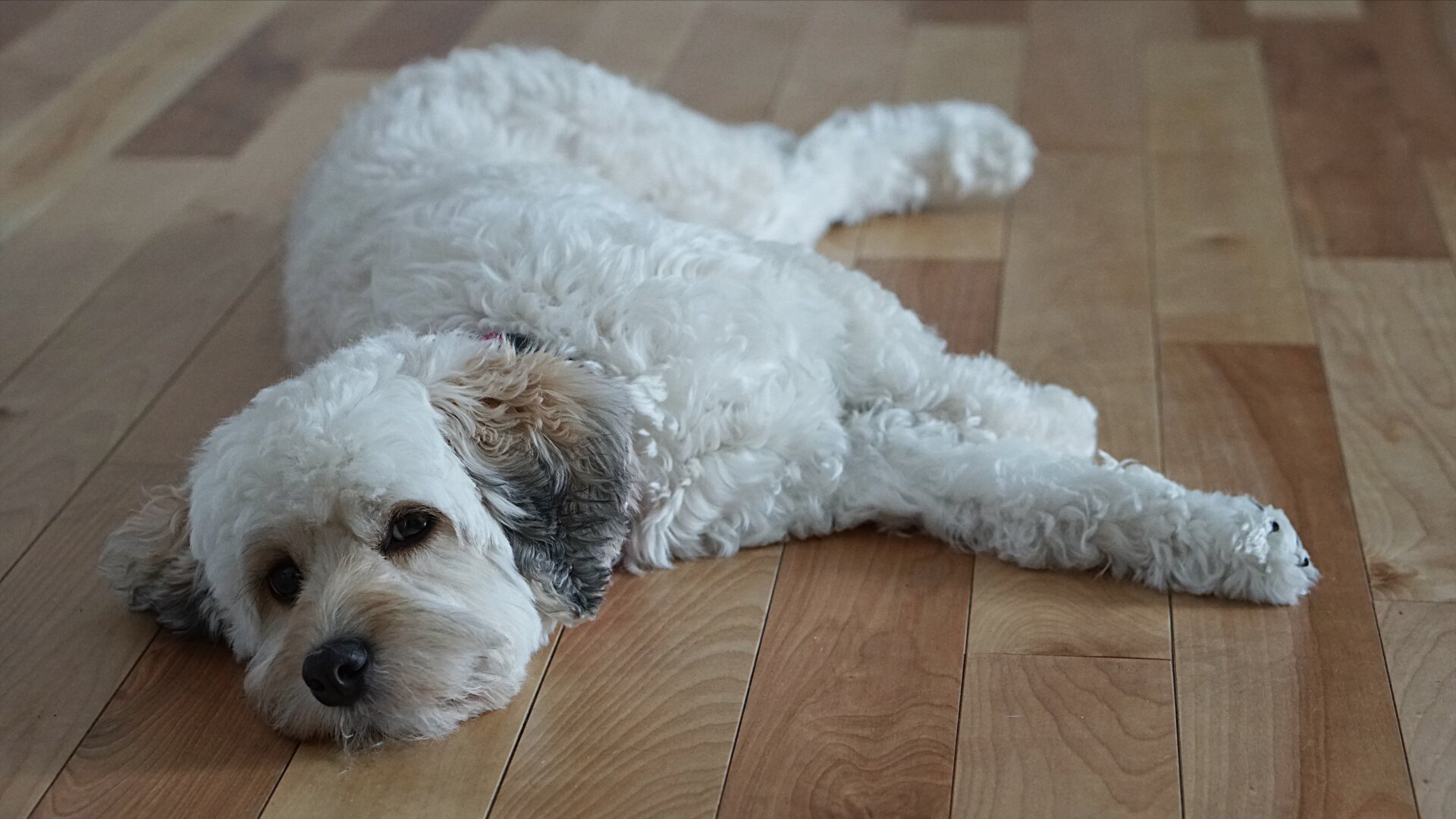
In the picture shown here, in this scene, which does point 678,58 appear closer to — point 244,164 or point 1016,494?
point 244,164

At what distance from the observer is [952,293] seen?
10.4 ft

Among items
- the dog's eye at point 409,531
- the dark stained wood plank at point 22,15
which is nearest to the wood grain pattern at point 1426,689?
the dog's eye at point 409,531

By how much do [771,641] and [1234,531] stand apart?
2.25ft

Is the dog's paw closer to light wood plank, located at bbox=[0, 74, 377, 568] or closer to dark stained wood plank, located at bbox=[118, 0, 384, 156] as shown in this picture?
light wood plank, located at bbox=[0, 74, 377, 568]

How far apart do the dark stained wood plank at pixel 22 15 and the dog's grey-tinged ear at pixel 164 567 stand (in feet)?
11.0

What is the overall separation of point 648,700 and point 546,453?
0.38 m

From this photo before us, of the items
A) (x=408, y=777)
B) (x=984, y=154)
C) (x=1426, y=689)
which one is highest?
(x=1426, y=689)

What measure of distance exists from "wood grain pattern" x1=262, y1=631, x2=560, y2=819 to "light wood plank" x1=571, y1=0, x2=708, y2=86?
106 inches

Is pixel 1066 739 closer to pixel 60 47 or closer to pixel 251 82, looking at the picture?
pixel 251 82

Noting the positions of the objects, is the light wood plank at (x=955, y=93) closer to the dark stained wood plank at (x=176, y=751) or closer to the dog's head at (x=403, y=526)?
the dog's head at (x=403, y=526)

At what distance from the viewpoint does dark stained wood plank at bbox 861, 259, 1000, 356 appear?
9.88 feet

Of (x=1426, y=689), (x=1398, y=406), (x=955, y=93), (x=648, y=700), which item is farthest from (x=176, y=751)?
(x=955, y=93)

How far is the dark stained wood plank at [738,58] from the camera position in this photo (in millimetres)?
4203

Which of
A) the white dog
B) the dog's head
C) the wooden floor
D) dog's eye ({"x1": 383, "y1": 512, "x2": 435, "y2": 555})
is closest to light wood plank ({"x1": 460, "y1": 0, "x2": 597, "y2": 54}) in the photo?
the wooden floor
